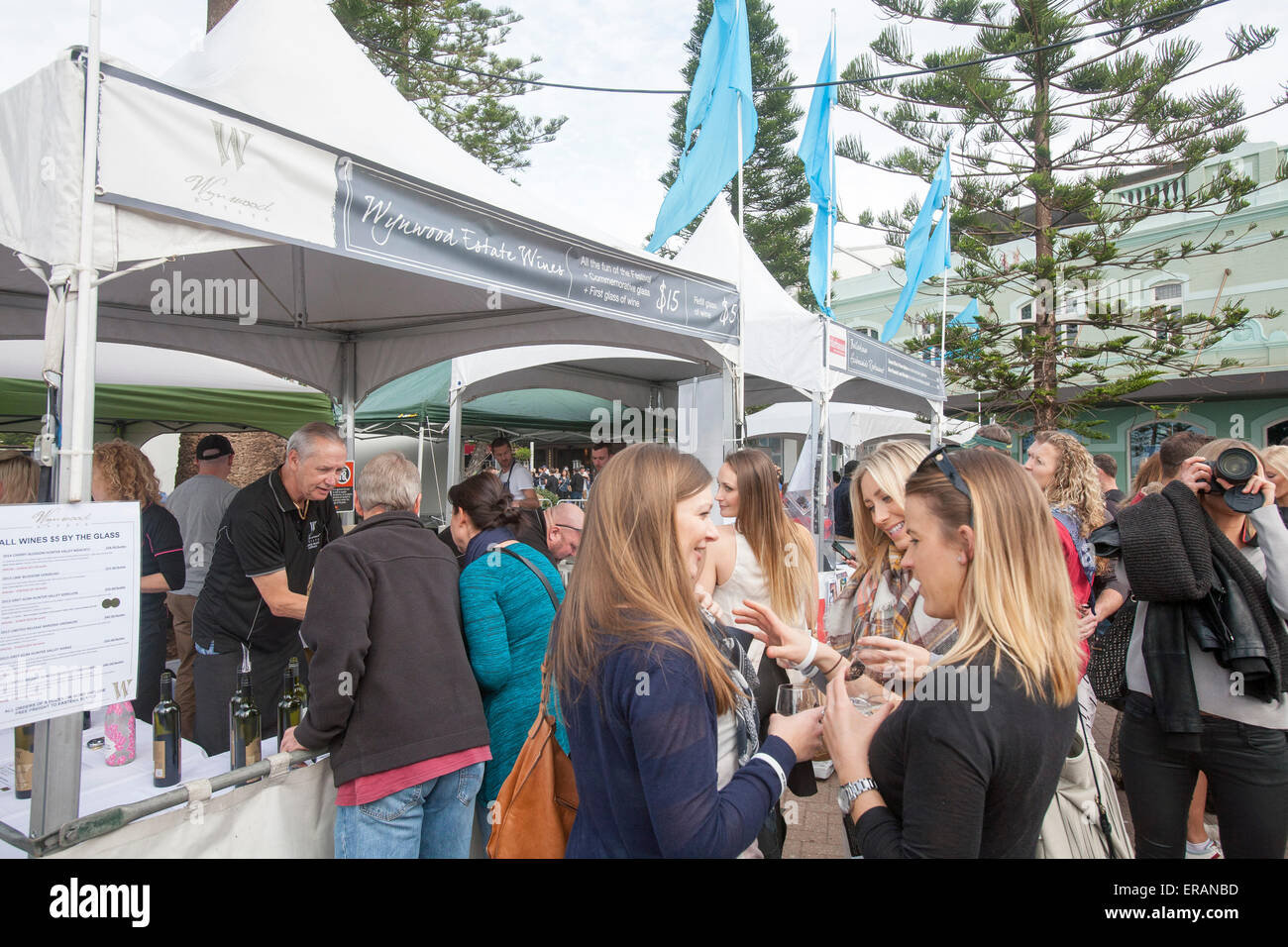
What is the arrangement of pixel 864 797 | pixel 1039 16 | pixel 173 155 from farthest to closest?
pixel 1039 16
pixel 173 155
pixel 864 797

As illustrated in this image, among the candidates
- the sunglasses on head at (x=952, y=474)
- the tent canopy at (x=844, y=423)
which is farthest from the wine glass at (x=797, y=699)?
the tent canopy at (x=844, y=423)

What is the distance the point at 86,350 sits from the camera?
1.65 m

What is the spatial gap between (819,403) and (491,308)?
2528 millimetres

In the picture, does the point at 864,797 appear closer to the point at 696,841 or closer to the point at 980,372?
the point at 696,841

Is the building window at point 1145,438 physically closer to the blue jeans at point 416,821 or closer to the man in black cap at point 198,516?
the man in black cap at point 198,516

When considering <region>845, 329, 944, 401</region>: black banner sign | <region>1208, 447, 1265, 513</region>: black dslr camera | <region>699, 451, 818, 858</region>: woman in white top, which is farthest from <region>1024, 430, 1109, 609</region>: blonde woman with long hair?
<region>845, 329, 944, 401</region>: black banner sign

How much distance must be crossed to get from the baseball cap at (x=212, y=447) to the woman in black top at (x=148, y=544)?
61 centimetres

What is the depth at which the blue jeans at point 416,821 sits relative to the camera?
200cm

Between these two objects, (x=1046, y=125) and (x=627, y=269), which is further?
(x=1046, y=125)

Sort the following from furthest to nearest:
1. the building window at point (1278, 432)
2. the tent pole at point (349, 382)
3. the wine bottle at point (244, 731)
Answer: the building window at point (1278, 432)
the tent pole at point (349, 382)
the wine bottle at point (244, 731)

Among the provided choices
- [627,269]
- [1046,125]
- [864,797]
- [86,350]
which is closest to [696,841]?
[864,797]

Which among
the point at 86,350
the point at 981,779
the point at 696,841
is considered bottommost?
the point at 696,841

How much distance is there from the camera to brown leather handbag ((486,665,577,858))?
5.86 ft

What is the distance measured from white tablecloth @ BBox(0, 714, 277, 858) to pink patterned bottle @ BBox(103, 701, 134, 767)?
24 millimetres
